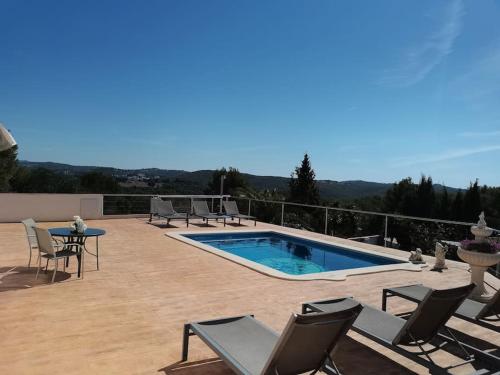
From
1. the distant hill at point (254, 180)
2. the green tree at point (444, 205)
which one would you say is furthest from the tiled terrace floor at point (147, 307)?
the green tree at point (444, 205)

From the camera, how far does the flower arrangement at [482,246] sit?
16.7ft

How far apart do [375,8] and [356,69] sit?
3.60 m

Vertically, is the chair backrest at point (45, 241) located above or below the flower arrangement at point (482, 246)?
below

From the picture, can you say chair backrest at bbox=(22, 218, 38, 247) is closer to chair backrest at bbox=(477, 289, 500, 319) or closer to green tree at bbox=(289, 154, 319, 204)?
chair backrest at bbox=(477, 289, 500, 319)

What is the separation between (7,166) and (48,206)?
15337mm

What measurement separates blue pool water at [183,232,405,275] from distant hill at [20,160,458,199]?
10.4 metres

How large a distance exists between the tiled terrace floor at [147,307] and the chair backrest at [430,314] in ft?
1.12

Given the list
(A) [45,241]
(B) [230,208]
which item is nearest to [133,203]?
(B) [230,208]

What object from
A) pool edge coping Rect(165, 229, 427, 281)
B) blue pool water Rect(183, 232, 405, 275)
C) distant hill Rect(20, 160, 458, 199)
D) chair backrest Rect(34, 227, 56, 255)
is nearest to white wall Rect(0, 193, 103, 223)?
pool edge coping Rect(165, 229, 427, 281)

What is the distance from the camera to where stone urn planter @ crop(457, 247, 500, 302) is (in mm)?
4965

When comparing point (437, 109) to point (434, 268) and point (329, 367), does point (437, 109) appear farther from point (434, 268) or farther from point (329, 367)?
point (329, 367)

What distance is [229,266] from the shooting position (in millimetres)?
6594

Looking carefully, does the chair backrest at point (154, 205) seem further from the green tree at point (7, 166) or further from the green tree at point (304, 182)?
the green tree at point (304, 182)

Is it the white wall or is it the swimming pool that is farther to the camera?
the white wall
